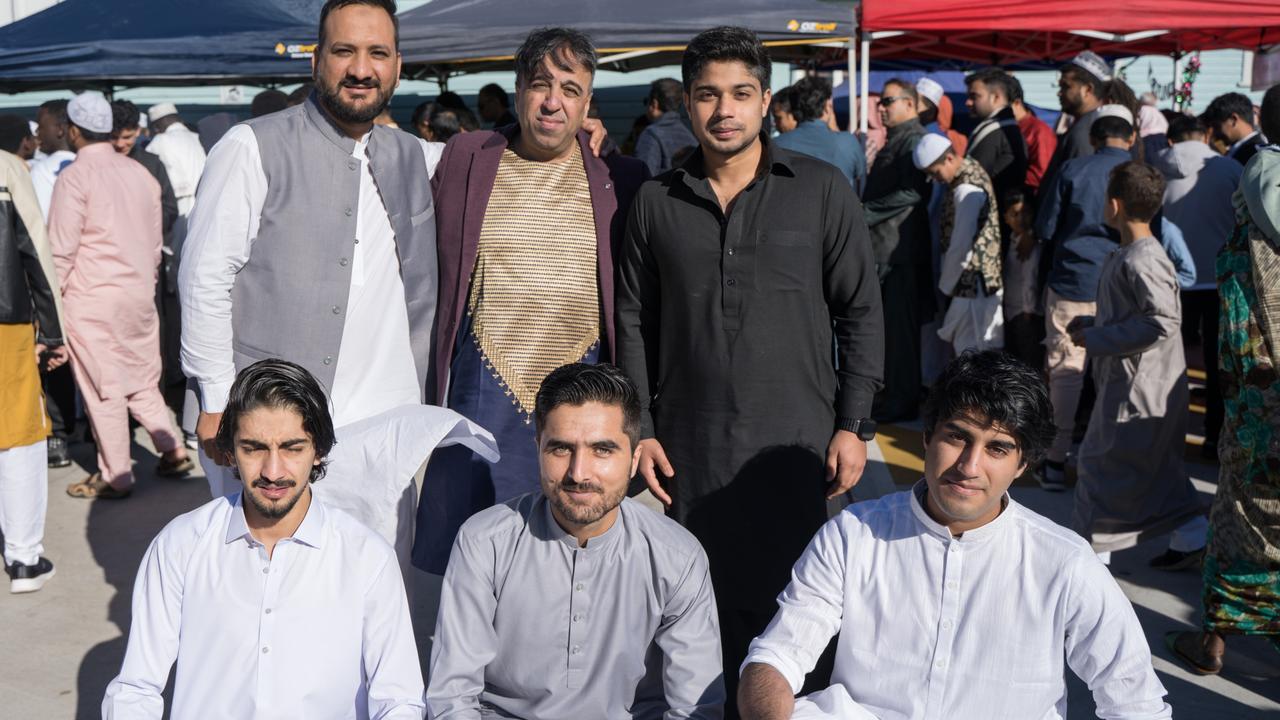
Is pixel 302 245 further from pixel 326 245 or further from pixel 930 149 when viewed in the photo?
pixel 930 149

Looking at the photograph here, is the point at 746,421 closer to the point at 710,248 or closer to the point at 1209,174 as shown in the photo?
the point at 710,248

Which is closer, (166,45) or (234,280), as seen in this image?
(234,280)

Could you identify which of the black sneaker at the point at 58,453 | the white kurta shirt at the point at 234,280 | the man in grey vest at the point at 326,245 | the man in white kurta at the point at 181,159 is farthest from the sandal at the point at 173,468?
the white kurta shirt at the point at 234,280

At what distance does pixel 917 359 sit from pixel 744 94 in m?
4.52

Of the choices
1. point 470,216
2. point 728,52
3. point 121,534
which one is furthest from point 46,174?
point 728,52

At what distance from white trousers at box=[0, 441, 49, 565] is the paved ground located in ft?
0.57

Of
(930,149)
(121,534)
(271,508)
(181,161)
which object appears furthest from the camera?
(181,161)

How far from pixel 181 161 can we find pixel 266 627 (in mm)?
6245

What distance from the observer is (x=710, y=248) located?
113 inches

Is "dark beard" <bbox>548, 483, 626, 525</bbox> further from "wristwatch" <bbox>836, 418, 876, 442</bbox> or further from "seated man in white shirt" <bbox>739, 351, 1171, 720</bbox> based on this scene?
"wristwatch" <bbox>836, 418, 876, 442</bbox>

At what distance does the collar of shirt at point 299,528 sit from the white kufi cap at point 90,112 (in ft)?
12.2

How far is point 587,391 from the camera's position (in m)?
2.55

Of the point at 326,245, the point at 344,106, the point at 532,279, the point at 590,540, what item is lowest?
the point at 590,540

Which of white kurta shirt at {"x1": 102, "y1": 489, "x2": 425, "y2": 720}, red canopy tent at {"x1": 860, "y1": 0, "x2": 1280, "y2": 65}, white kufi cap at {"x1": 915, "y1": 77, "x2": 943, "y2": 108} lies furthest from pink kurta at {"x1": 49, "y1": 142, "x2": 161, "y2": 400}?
white kufi cap at {"x1": 915, "y1": 77, "x2": 943, "y2": 108}
